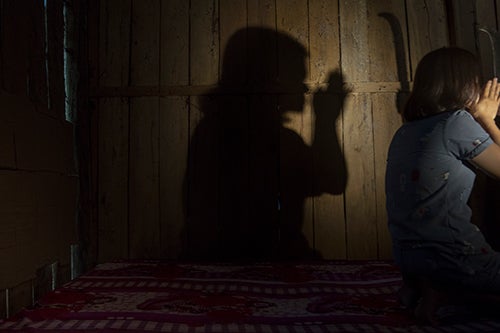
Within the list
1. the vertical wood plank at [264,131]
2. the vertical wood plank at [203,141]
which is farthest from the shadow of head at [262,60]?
the vertical wood plank at [203,141]

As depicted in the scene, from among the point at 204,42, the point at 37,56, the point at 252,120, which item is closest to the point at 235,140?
the point at 252,120

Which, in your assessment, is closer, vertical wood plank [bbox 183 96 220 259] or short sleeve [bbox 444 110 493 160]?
short sleeve [bbox 444 110 493 160]

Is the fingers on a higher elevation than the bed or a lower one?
higher

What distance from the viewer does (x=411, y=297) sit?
155cm

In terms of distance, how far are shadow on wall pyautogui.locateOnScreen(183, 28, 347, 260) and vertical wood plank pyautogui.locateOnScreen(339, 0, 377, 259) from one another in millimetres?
86

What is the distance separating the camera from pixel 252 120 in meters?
3.02

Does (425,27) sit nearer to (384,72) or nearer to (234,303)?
(384,72)

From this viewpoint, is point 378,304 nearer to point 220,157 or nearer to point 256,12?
point 220,157

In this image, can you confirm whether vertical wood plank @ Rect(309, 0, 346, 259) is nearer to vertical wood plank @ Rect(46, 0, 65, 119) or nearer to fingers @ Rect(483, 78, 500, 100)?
fingers @ Rect(483, 78, 500, 100)

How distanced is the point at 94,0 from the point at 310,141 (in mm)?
1896

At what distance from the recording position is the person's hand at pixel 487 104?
1.55 m

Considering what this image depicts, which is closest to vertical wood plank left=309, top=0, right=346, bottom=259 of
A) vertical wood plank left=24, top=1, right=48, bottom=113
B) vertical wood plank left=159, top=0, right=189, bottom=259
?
vertical wood plank left=159, top=0, right=189, bottom=259

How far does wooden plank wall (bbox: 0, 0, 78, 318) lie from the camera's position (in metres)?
1.87

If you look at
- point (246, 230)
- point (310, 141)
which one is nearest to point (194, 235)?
point (246, 230)
